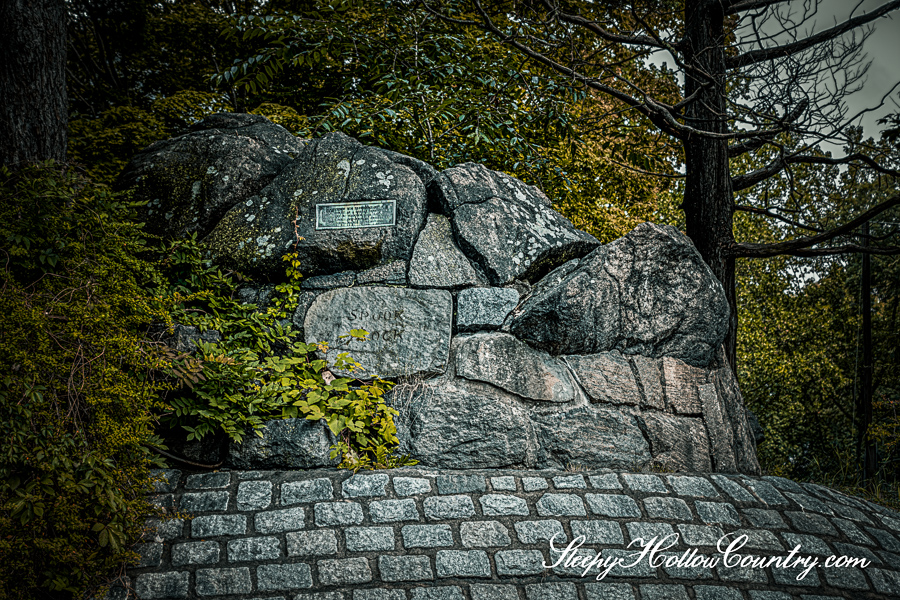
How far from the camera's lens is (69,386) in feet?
10.1

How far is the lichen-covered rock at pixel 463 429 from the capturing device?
4.09 metres

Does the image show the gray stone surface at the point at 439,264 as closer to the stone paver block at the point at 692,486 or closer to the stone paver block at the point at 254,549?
the stone paver block at the point at 692,486

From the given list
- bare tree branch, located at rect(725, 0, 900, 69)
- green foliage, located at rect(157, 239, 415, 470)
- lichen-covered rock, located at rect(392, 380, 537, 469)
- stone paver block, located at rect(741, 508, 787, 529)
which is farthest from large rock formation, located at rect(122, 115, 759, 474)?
bare tree branch, located at rect(725, 0, 900, 69)

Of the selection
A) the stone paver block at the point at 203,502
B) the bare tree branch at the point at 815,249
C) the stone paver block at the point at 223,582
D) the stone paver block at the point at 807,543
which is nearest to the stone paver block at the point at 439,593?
the stone paver block at the point at 223,582

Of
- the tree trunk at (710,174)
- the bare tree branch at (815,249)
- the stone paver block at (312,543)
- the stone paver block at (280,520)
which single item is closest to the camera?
the stone paver block at (312,543)

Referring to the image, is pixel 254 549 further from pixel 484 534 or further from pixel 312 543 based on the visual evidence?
pixel 484 534

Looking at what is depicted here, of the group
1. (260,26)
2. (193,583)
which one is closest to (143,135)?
(260,26)

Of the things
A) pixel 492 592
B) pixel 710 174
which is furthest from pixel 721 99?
pixel 492 592

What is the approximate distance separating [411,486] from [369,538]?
1.45ft

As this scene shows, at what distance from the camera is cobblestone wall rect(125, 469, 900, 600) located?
3096 millimetres

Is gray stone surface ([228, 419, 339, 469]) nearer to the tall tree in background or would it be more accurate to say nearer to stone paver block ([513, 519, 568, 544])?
stone paver block ([513, 519, 568, 544])

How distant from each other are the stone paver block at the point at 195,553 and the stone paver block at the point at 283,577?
26cm

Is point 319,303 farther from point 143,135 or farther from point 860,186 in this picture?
point 860,186

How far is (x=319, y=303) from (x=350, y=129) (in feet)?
9.00
